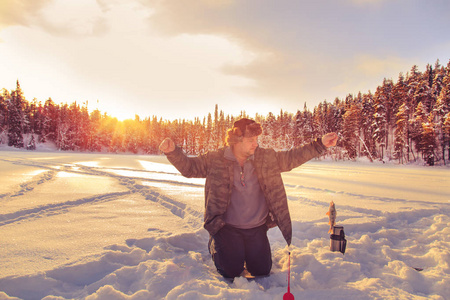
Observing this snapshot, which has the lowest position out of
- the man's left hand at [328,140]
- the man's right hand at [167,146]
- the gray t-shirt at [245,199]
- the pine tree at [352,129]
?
the gray t-shirt at [245,199]

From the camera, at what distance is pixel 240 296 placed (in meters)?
1.94

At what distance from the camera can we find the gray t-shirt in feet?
8.52

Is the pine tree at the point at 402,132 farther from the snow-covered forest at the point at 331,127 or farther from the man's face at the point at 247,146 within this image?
the man's face at the point at 247,146

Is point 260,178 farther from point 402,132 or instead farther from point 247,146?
point 402,132

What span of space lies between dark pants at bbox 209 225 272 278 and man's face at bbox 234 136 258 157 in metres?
0.84

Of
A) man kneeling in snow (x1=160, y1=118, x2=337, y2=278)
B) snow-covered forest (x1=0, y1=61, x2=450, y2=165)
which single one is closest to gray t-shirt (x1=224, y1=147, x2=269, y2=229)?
man kneeling in snow (x1=160, y1=118, x2=337, y2=278)

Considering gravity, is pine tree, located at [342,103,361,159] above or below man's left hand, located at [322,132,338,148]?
above

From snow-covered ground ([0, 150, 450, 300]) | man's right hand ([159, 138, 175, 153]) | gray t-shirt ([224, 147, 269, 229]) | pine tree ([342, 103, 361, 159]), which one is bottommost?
snow-covered ground ([0, 150, 450, 300])

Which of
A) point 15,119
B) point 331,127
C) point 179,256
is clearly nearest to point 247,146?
point 179,256

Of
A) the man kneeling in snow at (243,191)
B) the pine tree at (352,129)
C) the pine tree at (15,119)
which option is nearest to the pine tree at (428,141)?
the pine tree at (352,129)

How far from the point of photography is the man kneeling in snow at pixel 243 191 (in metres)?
2.48

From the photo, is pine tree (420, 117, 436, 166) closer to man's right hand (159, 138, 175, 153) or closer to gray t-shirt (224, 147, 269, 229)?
gray t-shirt (224, 147, 269, 229)

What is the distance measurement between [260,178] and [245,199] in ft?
0.96

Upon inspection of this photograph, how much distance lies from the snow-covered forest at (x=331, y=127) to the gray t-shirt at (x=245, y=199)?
36.6m
